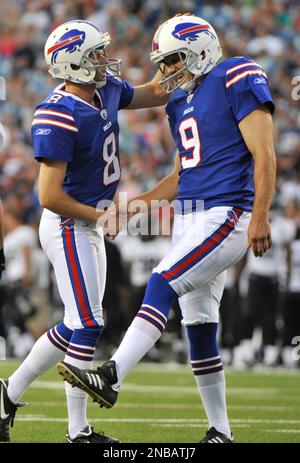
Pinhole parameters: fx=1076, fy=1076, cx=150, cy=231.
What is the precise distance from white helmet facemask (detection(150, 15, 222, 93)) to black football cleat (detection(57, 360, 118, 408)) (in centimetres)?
144

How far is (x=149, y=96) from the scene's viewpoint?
18.7ft

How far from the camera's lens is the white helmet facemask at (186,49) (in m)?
4.98

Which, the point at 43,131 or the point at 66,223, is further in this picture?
the point at 66,223

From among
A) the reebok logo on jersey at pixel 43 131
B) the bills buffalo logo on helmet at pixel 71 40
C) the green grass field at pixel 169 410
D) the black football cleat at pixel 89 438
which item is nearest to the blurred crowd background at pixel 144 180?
the green grass field at pixel 169 410

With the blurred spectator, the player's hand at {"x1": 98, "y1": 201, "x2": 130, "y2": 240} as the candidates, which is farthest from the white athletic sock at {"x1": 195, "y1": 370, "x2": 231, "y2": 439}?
the blurred spectator

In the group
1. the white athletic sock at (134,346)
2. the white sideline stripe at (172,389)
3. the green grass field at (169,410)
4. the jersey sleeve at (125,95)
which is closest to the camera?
the white athletic sock at (134,346)

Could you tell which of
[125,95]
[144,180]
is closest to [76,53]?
[125,95]

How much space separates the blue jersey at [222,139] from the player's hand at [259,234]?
0.24 metres

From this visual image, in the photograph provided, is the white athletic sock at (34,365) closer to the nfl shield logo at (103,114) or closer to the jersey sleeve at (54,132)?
the jersey sleeve at (54,132)

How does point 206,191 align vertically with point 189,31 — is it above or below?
below

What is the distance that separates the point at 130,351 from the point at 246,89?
4.18 ft

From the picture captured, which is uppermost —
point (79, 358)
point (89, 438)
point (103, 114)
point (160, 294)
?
point (103, 114)

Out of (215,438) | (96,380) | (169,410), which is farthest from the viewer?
(169,410)

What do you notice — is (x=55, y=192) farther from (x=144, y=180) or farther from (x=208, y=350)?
(x=144, y=180)
